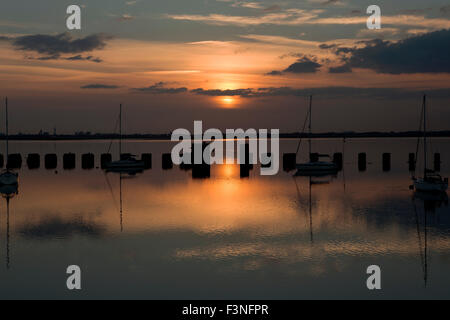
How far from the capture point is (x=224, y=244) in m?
21.2

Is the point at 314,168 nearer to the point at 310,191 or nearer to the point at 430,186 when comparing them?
the point at 310,191

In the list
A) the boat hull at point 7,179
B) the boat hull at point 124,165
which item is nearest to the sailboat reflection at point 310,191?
the boat hull at point 124,165

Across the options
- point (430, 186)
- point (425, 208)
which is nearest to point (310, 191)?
point (430, 186)

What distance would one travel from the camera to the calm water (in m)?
15.4

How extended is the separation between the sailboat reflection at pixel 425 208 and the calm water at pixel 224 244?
0.11 meters

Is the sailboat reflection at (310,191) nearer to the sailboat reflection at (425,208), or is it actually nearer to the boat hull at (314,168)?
the boat hull at (314,168)

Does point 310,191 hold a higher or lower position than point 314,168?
lower

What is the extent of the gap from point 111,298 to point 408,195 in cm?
3043

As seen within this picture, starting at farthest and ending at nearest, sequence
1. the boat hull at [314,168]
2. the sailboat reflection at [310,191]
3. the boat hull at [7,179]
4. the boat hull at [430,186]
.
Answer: the boat hull at [314,168] → the boat hull at [7,179] → the boat hull at [430,186] → the sailboat reflection at [310,191]

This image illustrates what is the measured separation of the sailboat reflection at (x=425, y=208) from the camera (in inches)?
735

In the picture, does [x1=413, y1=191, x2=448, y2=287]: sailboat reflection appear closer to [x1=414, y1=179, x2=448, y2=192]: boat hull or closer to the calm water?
the calm water

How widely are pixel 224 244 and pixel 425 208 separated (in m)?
16.9

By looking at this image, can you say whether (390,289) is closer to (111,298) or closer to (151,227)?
(111,298)
